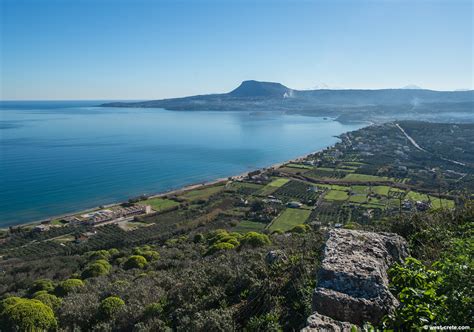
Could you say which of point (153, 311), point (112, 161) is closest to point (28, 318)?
point (153, 311)

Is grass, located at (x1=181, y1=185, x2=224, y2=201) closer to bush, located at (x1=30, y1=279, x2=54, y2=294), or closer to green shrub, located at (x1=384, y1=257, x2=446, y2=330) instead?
bush, located at (x1=30, y1=279, x2=54, y2=294)

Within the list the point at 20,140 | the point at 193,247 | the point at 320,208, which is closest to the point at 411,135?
the point at 320,208

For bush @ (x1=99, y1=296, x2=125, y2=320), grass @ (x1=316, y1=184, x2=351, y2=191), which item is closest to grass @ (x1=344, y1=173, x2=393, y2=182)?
grass @ (x1=316, y1=184, x2=351, y2=191)

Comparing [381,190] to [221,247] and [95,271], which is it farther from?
[95,271]

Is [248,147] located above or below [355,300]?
below

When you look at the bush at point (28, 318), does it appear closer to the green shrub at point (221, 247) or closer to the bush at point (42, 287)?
the bush at point (42, 287)

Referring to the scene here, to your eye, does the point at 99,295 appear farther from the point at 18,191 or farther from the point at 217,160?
the point at 217,160
